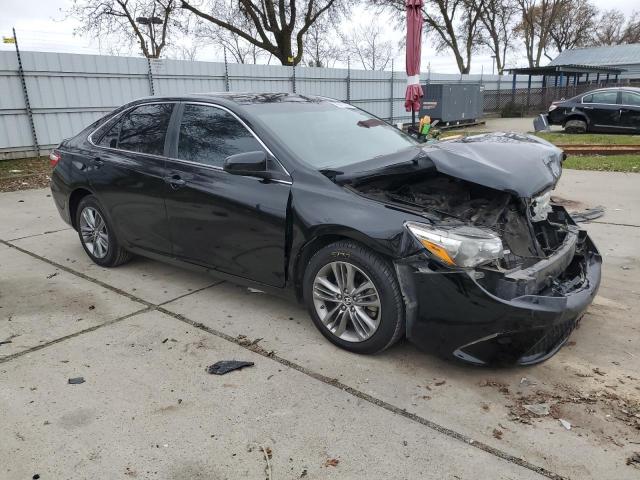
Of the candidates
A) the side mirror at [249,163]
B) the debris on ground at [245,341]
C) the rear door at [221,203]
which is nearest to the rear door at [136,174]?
the rear door at [221,203]

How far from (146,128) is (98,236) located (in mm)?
1257

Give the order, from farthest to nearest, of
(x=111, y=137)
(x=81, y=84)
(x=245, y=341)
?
(x=81, y=84) → (x=111, y=137) → (x=245, y=341)

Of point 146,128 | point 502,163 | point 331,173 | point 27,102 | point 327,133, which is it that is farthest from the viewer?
point 27,102

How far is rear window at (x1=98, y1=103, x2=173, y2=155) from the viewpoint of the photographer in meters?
4.26

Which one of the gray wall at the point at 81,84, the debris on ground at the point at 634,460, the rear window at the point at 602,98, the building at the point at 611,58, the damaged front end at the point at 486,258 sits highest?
the building at the point at 611,58

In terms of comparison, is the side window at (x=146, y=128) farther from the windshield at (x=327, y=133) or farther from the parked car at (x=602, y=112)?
the parked car at (x=602, y=112)

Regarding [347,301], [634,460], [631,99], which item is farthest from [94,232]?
[631,99]

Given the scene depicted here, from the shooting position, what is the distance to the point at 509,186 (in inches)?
117

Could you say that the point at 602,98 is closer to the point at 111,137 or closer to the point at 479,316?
the point at 111,137

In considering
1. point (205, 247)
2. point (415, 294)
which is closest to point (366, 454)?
point (415, 294)

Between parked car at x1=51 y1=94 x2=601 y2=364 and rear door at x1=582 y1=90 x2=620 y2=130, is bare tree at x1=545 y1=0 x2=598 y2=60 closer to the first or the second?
rear door at x1=582 y1=90 x2=620 y2=130

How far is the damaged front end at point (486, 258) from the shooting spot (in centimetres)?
275

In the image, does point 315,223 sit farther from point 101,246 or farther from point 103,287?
point 101,246

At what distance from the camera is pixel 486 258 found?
2.83 meters
